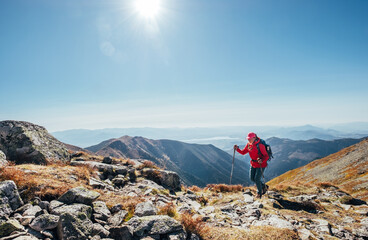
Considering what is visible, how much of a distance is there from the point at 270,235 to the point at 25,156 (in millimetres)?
14621

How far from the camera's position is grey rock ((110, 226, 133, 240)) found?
185 inches

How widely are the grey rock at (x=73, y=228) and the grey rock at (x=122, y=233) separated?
59 centimetres

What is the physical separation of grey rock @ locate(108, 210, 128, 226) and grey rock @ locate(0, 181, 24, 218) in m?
2.59

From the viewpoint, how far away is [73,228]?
14.3ft

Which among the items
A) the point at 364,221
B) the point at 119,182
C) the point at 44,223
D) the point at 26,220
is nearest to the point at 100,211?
the point at 44,223

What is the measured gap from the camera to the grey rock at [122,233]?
4.70 metres

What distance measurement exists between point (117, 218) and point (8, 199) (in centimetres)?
299

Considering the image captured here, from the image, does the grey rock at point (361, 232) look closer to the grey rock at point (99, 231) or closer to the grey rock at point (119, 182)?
the grey rock at point (99, 231)

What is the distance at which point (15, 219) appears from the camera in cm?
454

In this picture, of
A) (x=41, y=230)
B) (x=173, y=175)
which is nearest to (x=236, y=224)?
(x=41, y=230)

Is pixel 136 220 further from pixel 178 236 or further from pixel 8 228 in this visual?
pixel 8 228

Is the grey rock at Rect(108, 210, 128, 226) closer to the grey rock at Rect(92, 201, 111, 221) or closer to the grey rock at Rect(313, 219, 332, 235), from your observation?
the grey rock at Rect(92, 201, 111, 221)

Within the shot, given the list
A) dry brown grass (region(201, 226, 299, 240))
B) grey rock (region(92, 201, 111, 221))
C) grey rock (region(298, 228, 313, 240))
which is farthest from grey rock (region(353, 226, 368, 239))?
grey rock (region(92, 201, 111, 221))

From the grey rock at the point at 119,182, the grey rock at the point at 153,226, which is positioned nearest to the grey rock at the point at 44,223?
the grey rock at the point at 153,226
